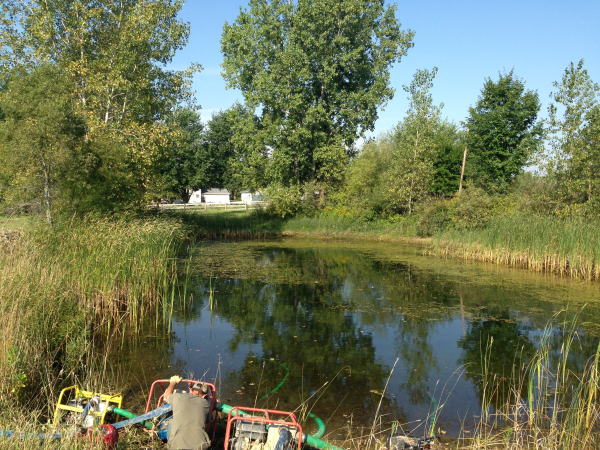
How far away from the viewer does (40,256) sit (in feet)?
24.6

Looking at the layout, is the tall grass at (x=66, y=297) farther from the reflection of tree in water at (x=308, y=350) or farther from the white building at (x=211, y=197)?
the white building at (x=211, y=197)

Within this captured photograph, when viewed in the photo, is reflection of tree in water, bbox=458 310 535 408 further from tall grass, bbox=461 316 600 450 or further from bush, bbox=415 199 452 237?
bush, bbox=415 199 452 237

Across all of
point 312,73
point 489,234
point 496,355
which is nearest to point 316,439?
point 496,355

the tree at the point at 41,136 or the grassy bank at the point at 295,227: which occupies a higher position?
the tree at the point at 41,136

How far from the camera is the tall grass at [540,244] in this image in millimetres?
12945

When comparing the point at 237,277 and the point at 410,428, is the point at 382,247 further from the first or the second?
the point at 410,428

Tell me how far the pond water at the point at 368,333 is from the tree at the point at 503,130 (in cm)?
1564

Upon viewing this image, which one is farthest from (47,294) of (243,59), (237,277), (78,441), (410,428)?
(243,59)

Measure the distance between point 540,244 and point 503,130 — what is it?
17.1 metres

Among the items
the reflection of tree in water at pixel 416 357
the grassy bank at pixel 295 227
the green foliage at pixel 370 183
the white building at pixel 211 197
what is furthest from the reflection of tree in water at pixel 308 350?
the white building at pixel 211 197

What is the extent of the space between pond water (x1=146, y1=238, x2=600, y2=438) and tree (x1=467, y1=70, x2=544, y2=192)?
51.3 feet

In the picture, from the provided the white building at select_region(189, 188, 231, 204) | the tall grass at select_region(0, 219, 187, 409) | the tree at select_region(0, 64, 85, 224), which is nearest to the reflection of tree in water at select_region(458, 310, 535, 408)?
the tall grass at select_region(0, 219, 187, 409)

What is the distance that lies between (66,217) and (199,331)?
6.22 metres

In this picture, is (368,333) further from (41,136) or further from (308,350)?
(41,136)
